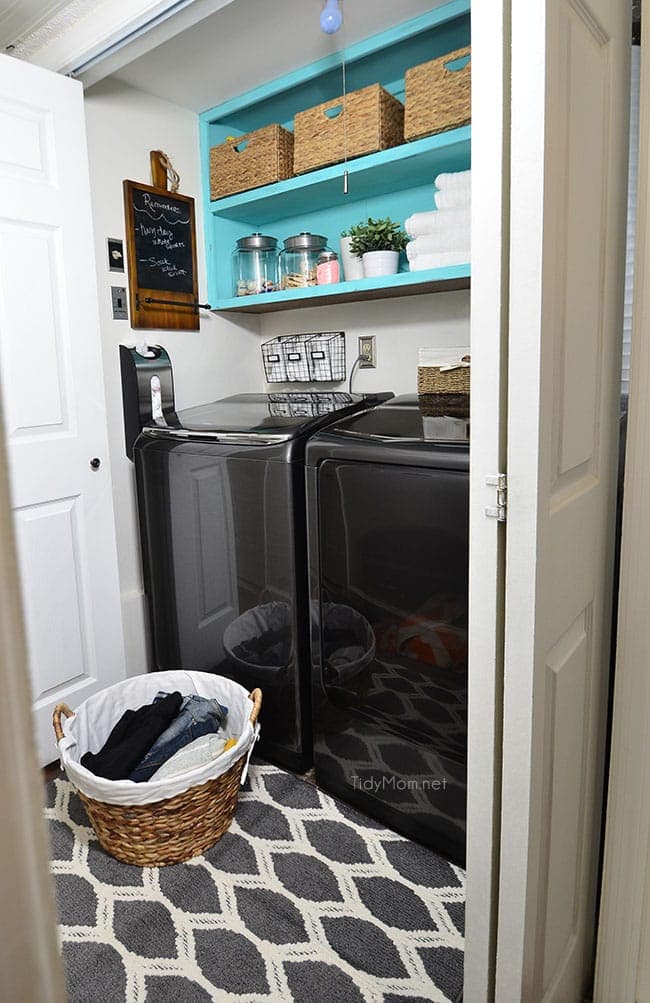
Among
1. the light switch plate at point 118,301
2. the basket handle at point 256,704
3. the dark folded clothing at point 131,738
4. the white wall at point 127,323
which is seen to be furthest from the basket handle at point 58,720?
the light switch plate at point 118,301

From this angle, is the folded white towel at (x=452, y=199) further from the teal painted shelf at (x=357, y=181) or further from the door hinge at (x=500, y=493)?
the door hinge at (x=500, y=493)

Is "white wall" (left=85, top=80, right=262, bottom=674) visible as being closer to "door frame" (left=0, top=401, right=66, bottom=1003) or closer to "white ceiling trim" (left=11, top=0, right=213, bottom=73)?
"white ceiling trim" (left=11, top=0, right=213, bottom=73)

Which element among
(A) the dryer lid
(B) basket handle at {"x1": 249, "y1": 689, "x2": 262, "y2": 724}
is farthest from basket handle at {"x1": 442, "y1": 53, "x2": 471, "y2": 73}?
(B) basket handle at {"x1": 249, "y1": 689, "x2": 262, "y2": 724}

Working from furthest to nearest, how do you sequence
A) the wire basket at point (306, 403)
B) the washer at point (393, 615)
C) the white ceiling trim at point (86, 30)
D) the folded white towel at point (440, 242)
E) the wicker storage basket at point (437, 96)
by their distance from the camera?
1. the wire basket at point (306, 403)
2. the folded white towel at point (440, 242)
3. the wicker storage basket at point (437, 96)
4. the white ceiling trim at point (86, 30)
5. the washer at point (393, 615)

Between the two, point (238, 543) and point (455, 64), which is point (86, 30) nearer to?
point (455, 64)

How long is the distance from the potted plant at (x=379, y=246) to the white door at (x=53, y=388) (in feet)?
2.92

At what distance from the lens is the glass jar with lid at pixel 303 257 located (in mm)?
2412

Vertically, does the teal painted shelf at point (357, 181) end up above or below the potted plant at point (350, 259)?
above

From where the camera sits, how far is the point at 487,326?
2.88 ft

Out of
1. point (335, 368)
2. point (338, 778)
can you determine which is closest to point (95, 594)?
point (338, 778)

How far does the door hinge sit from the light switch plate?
185cm

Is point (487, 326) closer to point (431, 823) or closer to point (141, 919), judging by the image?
point (431, 823)

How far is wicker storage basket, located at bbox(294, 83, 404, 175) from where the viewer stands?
2047 millimetres

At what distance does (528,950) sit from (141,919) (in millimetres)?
982
